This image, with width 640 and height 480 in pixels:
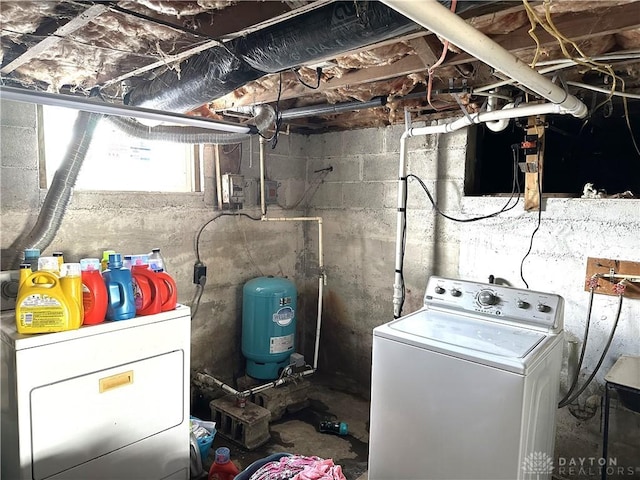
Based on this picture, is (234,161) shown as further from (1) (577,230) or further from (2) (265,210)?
(1) (577,230)

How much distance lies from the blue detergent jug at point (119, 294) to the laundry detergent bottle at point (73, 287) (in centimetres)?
14

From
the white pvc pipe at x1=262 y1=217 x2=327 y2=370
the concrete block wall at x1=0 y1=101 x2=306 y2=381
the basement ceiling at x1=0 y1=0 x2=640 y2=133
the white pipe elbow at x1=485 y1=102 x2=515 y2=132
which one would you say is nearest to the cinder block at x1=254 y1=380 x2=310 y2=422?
the white pvc pipe at x1=262 y1=217 x2=327 y2=370

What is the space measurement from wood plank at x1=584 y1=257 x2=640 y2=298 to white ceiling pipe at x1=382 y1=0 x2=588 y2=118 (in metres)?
1.08

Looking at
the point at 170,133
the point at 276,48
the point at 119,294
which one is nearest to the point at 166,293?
the point at 119,294

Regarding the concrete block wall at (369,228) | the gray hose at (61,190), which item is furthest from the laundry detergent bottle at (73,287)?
the concrete block wall at (369,228)

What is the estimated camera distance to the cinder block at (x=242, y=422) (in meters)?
2.72

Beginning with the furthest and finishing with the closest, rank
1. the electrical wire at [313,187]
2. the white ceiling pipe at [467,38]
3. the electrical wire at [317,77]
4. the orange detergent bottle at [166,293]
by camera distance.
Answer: the electrical wire at [313,187], the orange detergent bottle at [166,293], the electrical wire at [317,77], the white ceiling pipe at [467,38]

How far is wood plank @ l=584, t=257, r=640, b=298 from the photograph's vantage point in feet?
7.11

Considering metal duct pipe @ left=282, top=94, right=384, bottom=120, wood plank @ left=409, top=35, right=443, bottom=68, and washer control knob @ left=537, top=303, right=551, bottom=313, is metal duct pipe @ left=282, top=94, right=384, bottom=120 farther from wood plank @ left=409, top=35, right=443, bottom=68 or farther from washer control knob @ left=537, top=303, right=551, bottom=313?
washer control knob @ left=537, top=303, right=551, bottom=313

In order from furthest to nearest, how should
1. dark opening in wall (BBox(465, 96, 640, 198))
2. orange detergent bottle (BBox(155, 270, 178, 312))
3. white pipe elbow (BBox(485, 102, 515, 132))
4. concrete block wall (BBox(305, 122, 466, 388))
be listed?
concrete block wall (BBox(305, 122, 466, 388)) < dark opening in wall (BBox(465, 96, 640, 198)) < white pipe elbow (BBox(485, 102, 515, 132)) < orange detergent bottle (BBox(155, 270, 178, 312))

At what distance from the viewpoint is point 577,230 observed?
235 centimetres

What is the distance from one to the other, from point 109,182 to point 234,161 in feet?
3.00

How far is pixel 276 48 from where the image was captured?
A: 1390 millimetres

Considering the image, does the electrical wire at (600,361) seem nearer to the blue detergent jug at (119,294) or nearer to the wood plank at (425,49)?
the wood plank at (425,49)
